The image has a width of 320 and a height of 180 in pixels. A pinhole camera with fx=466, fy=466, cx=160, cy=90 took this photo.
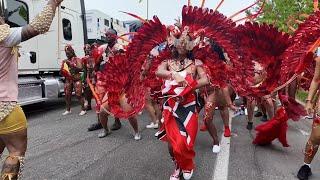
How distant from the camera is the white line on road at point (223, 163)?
5.33 metres

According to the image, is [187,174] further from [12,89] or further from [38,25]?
[38,25]

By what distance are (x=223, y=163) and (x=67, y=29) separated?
27.2 feet

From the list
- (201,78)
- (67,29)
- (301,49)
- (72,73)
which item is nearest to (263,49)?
(301,49)

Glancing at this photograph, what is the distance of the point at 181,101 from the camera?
5.13 m

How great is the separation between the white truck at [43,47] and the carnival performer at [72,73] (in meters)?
0.57

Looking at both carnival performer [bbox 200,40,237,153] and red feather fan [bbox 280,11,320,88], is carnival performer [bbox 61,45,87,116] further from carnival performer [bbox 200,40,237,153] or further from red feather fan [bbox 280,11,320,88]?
red feather fan [bbox 280,11,320,88]

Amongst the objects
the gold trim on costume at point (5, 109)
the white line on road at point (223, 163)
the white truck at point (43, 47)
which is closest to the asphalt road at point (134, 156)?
the white line on road at point (223, 163)

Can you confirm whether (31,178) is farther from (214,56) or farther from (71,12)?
(71,12)

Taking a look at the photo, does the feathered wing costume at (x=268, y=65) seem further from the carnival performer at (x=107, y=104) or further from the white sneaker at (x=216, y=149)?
the carnival performer at (x=107, y=104)

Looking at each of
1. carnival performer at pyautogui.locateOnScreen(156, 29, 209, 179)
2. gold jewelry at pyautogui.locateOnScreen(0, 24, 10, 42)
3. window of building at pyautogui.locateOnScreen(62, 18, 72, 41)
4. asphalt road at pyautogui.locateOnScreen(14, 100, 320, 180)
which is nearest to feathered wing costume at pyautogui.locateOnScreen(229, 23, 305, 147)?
asphalt road at pyautogui.locateOnScreen(14, 100, 320, 180)

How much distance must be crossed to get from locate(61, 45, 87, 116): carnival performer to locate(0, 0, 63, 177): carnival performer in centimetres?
723

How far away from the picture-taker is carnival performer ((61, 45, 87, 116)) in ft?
35.8

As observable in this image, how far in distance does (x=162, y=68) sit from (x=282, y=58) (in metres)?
2.10

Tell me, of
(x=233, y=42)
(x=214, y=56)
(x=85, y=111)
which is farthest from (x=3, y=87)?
(x=85, y=111)
